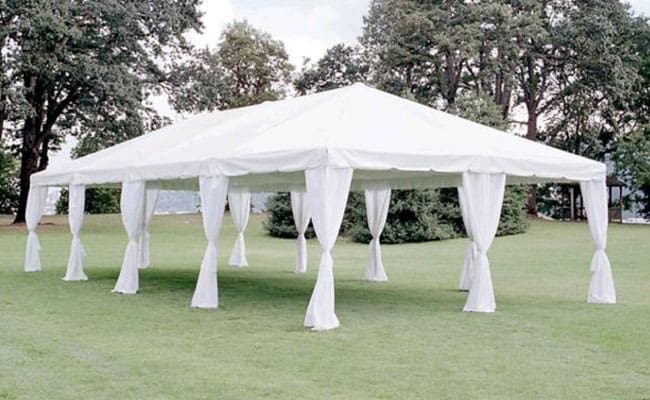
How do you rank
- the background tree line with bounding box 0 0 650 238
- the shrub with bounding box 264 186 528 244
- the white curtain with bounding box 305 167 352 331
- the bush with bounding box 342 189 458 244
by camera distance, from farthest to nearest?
the background tree line with bounding box 0 0 650 238, the shrub with bounding box 264 186 528 244, the bush with bounding box 342 189 458 244, the white curtain with bounding box 305 167 352 331

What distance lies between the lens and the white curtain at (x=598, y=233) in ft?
32.4

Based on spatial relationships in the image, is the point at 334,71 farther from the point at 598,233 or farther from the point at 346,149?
the point at 346,149

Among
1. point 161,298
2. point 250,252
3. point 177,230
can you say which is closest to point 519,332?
point 161,298

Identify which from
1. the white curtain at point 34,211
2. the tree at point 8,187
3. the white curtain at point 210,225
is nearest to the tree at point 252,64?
the tree at point 8,187

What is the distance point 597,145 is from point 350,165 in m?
30.2

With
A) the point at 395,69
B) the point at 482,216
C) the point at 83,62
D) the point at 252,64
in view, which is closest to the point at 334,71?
the point at 395,69

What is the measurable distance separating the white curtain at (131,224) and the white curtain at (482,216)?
4.49m

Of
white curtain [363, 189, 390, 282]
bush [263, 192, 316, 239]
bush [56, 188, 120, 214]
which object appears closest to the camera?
white curtain [363, 189, 390, 282]

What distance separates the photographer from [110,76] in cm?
2481

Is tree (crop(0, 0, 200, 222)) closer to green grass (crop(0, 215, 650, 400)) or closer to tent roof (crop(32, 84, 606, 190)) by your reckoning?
green grass (crop(0, 215, 650, 400))

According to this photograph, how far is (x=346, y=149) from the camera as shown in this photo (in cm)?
803

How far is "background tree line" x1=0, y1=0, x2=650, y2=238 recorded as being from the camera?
81.1 feet

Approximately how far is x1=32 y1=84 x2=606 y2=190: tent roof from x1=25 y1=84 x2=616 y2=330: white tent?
0.01 meters

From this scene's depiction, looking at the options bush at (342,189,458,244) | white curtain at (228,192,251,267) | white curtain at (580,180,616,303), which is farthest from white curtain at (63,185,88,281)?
bush at (342,189,458,244)
